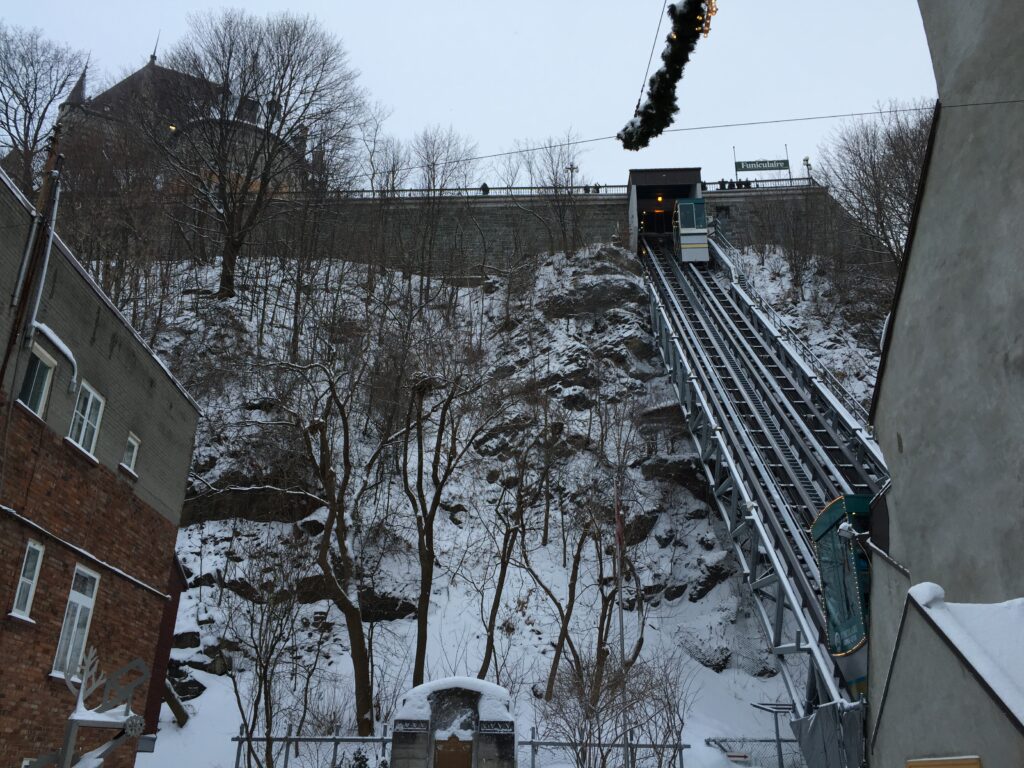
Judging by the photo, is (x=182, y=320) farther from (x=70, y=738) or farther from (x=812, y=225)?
(x=812, y=225)

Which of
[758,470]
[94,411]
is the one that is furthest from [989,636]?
[758,470]

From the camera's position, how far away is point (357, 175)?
138ft

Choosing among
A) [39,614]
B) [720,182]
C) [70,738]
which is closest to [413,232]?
[720,182]

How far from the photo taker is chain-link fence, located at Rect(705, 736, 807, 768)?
16672 mm

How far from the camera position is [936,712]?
5680 millimetres

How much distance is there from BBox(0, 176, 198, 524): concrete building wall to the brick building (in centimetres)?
2

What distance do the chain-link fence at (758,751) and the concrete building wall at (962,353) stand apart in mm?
8619

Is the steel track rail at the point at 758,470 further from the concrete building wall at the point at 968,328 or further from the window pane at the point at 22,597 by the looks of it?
the window pane at the point at 22,597

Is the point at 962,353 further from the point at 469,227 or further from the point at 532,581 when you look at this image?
the point at 469,227

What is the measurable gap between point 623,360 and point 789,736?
16351 mm

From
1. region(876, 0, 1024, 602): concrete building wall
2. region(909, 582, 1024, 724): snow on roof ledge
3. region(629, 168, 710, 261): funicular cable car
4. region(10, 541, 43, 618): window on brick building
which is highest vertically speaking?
region(629, 168, 710, 261): funicular cable car

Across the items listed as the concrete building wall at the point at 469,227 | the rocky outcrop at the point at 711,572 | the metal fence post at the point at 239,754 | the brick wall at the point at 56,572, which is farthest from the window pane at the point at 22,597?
the concrete building wall at the point at 469,227

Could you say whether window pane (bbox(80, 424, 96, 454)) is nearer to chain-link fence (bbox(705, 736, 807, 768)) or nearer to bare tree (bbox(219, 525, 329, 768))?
bare tree (bbox(219, 525, 329, 768))

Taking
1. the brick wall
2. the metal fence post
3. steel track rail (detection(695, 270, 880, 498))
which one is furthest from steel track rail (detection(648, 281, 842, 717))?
the brick wall
